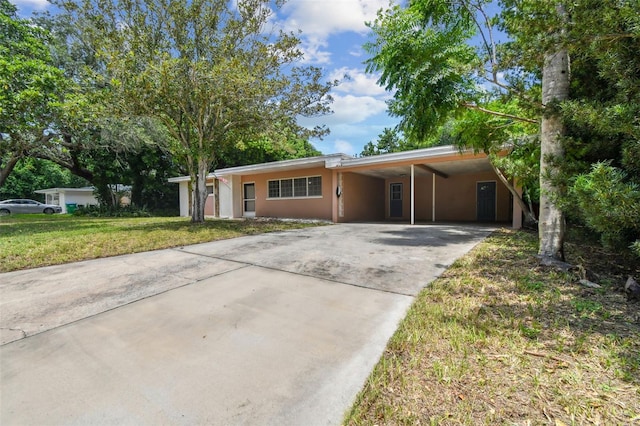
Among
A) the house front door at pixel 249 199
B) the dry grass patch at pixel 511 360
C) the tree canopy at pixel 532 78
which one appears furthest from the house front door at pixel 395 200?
the dry grass patch at pixel 511 360

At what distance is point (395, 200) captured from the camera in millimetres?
14914

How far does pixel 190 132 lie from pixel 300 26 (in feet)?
16.6

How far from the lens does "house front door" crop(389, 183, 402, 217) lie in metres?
14.8

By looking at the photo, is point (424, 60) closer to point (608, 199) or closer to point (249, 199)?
point (608, 199)

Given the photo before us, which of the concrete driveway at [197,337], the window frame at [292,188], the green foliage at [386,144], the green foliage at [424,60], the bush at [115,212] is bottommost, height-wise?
the concrete driveway at [197,337]

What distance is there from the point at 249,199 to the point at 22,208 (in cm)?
2012

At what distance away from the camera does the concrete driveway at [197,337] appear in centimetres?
170

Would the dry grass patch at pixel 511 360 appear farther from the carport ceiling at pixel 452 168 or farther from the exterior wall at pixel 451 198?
the exterior wall at pixel 451 198

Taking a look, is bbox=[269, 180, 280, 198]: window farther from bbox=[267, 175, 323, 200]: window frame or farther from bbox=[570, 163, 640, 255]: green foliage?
bbox=[570, 163, 640, 255]: green foliage

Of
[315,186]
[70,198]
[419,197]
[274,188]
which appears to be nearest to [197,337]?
[315,186]

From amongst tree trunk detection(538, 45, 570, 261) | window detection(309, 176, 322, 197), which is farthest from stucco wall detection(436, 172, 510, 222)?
tree trunk detection(538, 45, 570, 261)

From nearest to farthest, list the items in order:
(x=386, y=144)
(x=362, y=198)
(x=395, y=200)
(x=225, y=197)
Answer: (x=362, y=198), (x=395, y=200), (x=225, y=197), (x=386, y=144)

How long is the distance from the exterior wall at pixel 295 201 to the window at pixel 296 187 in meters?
0.19

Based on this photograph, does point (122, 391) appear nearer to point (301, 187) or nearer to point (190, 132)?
point (190, 132)
